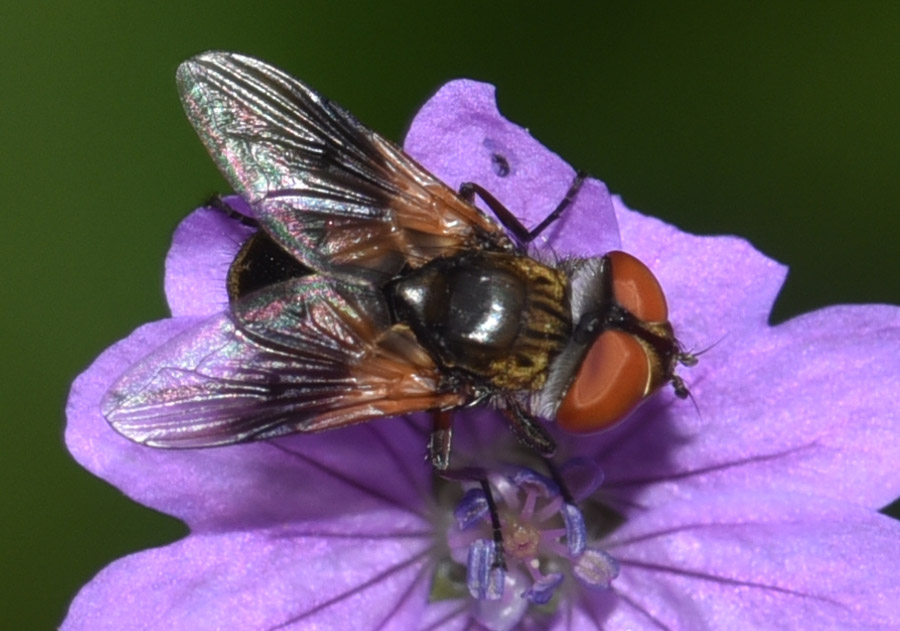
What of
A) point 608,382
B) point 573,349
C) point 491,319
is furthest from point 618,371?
point 491,319

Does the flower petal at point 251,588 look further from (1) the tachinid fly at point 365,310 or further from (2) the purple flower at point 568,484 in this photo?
(1) the tachinid fly at point 365,310

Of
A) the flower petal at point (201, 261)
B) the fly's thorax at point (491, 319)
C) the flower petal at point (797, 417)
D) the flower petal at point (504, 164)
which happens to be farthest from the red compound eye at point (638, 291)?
the flower petal at point (201, 261)

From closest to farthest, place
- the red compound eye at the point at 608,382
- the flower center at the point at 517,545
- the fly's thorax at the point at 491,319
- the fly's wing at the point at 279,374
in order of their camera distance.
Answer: the fly's wing at the point at 279,374, the red compound eye at the point at 608,382, the fly's thorax at the point at 491,319, the flower center at the point at 517,545

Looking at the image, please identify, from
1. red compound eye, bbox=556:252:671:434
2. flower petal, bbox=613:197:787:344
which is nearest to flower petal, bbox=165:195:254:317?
red compound eye, bbox=556:252:671:434

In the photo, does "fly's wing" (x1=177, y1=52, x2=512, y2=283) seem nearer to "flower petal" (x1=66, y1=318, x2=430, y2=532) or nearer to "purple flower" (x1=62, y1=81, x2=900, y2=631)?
"purple flower" (x1=62, y1=81, x2=900, y2=631)

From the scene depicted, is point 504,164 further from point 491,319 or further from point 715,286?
point 715,286

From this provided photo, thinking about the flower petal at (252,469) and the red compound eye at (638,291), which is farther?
the flower petal at (252,469)
